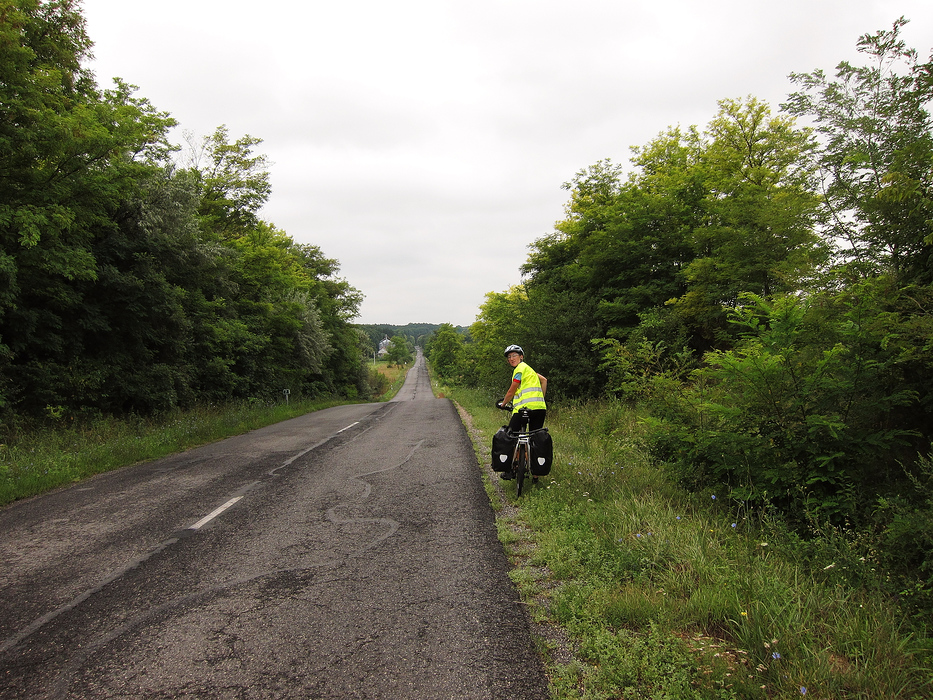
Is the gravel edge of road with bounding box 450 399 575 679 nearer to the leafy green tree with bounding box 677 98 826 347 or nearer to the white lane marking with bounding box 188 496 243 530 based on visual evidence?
the white lane marking with bounding box 188 496 243 530

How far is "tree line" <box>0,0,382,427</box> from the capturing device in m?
9.06

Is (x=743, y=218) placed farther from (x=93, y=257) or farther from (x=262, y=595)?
(x=93, y=257)

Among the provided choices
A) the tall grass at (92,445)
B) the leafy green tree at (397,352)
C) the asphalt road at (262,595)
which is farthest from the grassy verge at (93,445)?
the leafy green tree at (397,352)

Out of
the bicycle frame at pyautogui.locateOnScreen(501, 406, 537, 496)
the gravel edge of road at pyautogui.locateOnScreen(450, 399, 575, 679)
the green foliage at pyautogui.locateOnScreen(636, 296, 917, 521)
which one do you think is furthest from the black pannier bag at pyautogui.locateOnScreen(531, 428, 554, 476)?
the green foliage at pyautogui.locateOnScreen(636, 296, 917, 521)

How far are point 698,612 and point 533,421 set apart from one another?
3.44 meters

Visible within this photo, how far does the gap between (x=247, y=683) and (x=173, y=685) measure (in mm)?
416

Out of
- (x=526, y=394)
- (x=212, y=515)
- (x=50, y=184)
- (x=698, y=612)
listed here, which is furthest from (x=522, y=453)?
(x=50, y=184)

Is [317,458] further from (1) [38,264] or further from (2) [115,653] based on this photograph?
→ (1) [38,264]

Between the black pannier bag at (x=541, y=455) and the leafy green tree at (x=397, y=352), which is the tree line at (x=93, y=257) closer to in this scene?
the black pannier bag at (x=541, y=455)

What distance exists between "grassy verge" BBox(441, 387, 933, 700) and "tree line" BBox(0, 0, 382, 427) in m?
10.5

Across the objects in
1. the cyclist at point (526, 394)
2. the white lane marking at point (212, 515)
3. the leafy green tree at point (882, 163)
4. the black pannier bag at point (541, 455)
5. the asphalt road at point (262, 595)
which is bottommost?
the white lane marking at point (212, 515)

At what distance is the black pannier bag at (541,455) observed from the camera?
6.12 meters

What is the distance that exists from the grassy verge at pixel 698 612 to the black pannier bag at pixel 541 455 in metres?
1.06

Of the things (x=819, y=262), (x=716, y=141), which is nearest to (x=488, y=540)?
(x=819, y=262)
